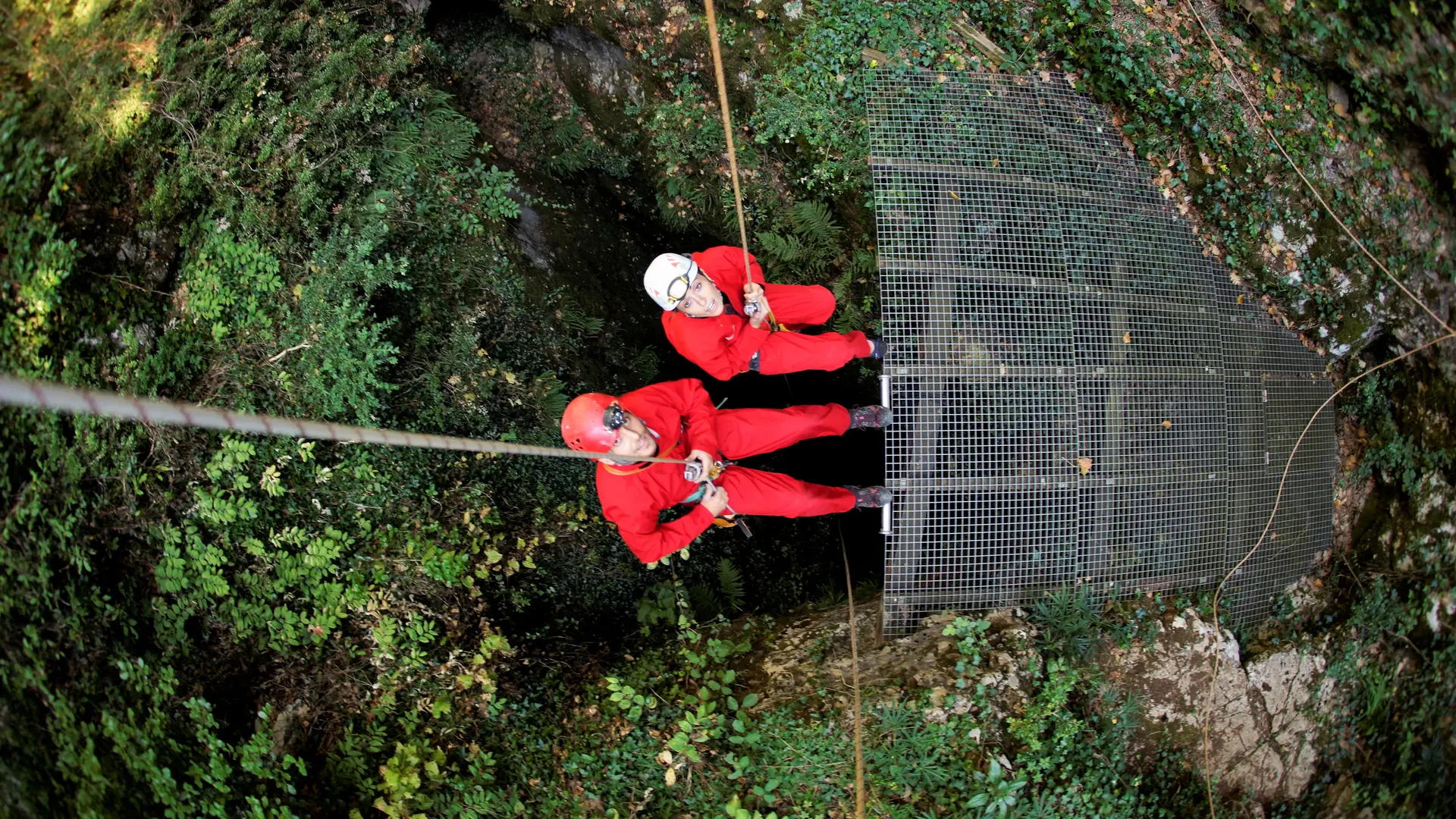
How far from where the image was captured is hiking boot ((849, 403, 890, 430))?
4.77m

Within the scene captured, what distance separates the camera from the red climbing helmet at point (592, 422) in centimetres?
383

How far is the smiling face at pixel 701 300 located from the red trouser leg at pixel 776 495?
41.7 inches

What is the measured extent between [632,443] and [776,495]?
4.21 ft

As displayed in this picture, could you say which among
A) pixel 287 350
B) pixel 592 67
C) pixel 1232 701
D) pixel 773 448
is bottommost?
pixel 1232 701

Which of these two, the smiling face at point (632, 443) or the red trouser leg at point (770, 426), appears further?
the red trouser leg at point (770, 426)

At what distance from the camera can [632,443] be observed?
3.91m

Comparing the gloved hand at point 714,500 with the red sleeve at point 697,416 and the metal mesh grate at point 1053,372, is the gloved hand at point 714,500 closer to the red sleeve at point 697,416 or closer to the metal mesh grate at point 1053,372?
the red sleeve at point 697,416

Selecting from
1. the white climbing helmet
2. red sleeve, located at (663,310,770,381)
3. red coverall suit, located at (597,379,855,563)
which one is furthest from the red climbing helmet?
red sleeve, located at (663,310,770,381)

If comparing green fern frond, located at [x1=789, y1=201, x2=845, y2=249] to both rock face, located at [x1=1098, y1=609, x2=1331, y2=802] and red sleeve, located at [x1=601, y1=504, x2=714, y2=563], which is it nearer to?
red sleeve, located at [x1=601, y1=504, x2=714, y2=563]

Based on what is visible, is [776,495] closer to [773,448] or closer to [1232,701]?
[773,448]

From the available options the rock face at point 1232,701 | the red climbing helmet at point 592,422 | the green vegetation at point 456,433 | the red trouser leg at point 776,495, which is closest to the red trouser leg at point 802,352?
the red trouser leg at point 776,495

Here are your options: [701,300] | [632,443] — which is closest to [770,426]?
[701,300]

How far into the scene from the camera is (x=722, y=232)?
6273mm

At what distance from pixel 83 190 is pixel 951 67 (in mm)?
6287
